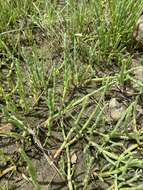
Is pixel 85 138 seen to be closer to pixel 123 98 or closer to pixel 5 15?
pixel 123 98

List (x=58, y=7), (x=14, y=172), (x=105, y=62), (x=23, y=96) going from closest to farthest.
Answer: (x=14, y=172) < (x=23, y=96) < (x=105, y=62) < (x=58, y=7)

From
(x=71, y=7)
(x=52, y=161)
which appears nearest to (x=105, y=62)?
(x=71, y=7)

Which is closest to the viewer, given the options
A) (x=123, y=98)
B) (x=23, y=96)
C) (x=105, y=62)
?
(x=23, y=96)

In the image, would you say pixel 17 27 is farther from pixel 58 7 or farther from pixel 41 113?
pixel 41 113

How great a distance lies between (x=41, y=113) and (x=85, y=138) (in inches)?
8.3

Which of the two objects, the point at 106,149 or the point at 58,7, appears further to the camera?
the point at 58,7

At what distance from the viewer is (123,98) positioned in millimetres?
1591

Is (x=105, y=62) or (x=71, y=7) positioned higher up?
(x=71, y=7)

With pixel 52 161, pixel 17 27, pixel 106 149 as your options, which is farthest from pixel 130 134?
pixel 17 27

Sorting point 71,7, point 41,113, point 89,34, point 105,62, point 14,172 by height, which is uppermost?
point 71,7

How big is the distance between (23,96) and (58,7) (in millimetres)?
670

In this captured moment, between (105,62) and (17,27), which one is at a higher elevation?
(17,27)

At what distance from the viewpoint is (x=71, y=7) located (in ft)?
5.66

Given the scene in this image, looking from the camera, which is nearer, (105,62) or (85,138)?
(85,138)
